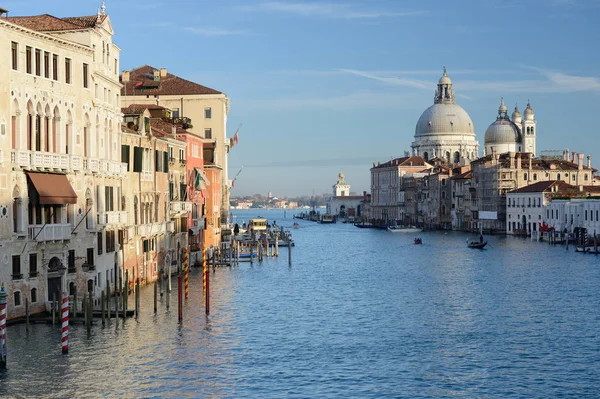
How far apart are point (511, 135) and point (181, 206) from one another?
11569 cm

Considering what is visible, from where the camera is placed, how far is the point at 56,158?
2691 centimetres

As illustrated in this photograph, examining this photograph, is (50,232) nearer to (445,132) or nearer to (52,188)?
(52,188)

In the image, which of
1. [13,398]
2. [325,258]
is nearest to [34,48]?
[13,398]

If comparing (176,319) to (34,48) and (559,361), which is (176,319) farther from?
(559,361)

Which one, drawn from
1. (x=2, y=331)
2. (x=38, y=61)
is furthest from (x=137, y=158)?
(x=2, y=331)

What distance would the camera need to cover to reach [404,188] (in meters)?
151

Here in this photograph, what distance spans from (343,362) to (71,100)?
35.8 feet

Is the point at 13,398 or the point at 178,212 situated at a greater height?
the point at 178,212

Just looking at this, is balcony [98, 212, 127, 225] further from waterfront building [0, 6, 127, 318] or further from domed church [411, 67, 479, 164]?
domed church [411, 67, 479, 164]

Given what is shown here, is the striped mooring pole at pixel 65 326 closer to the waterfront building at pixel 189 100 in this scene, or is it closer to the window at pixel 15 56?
the window at pixel 15 56

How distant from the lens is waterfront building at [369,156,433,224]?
15300 cm

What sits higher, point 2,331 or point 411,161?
point 411,161

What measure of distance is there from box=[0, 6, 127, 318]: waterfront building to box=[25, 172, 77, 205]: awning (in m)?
0.03

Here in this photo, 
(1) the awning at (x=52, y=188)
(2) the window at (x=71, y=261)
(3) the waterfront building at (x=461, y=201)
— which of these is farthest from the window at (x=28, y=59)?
(3) the waterfront building at (x=461, y=201)
